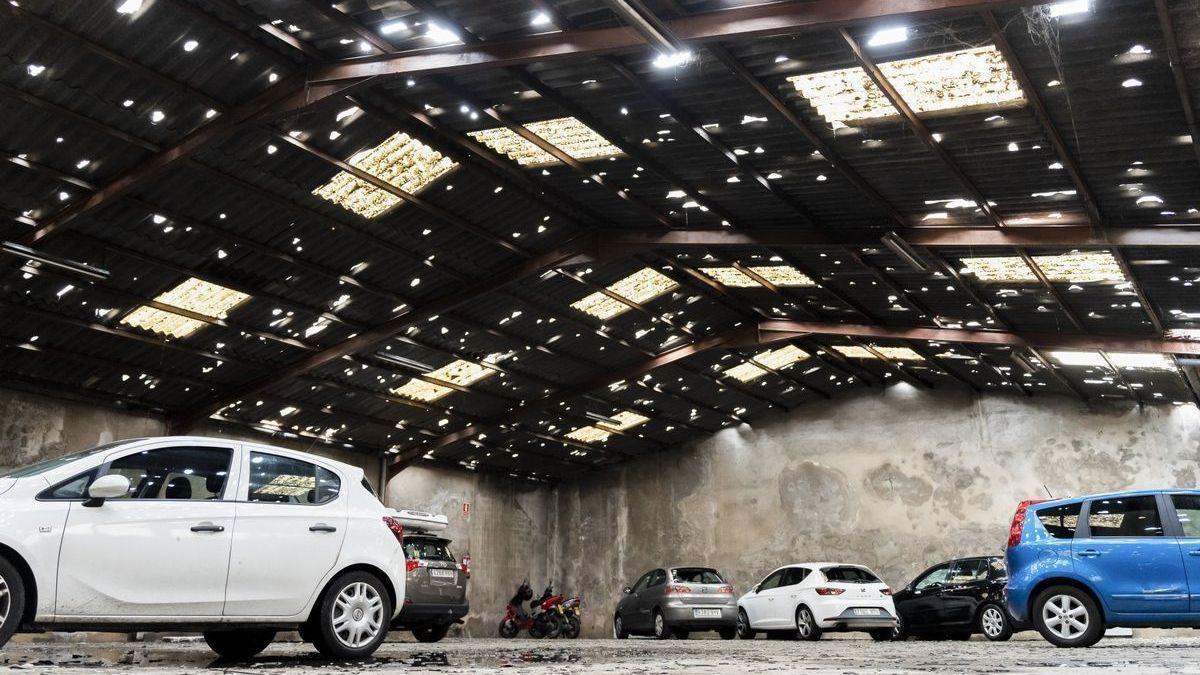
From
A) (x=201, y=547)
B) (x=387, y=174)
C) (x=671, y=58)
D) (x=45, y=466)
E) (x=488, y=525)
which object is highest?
(x=387, y=174)

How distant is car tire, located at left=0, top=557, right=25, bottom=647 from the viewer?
241 inches

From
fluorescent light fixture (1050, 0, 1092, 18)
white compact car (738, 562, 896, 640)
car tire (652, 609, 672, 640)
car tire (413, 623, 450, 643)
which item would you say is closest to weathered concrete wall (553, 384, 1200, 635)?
white compact car (738, 562, 896, 640)

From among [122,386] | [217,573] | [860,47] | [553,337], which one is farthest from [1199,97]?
[122,386]

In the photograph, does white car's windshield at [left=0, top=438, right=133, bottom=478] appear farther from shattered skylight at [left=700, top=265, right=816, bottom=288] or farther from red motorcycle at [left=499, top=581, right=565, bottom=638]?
red motorcycle at [left=499, top=581, right=565, bottom=638]

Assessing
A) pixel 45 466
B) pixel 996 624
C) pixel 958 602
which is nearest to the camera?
pixel 45 466

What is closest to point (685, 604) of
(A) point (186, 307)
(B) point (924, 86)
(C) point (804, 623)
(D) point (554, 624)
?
(C) point (804, 623)

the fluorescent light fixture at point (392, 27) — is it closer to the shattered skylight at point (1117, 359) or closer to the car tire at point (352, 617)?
the car tire at point (352, 617)

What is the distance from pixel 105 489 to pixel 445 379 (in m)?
17.9

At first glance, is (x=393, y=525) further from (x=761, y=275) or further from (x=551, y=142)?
(x=761, y=275)

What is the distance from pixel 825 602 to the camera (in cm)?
1866

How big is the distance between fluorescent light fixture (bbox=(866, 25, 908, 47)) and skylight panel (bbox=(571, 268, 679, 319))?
9.48 metres

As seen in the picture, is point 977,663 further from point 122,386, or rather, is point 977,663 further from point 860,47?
point 122,386

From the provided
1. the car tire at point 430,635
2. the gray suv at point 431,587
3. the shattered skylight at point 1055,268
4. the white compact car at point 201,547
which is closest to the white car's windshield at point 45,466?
the white compact car at point 201,547

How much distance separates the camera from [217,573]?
691cm
